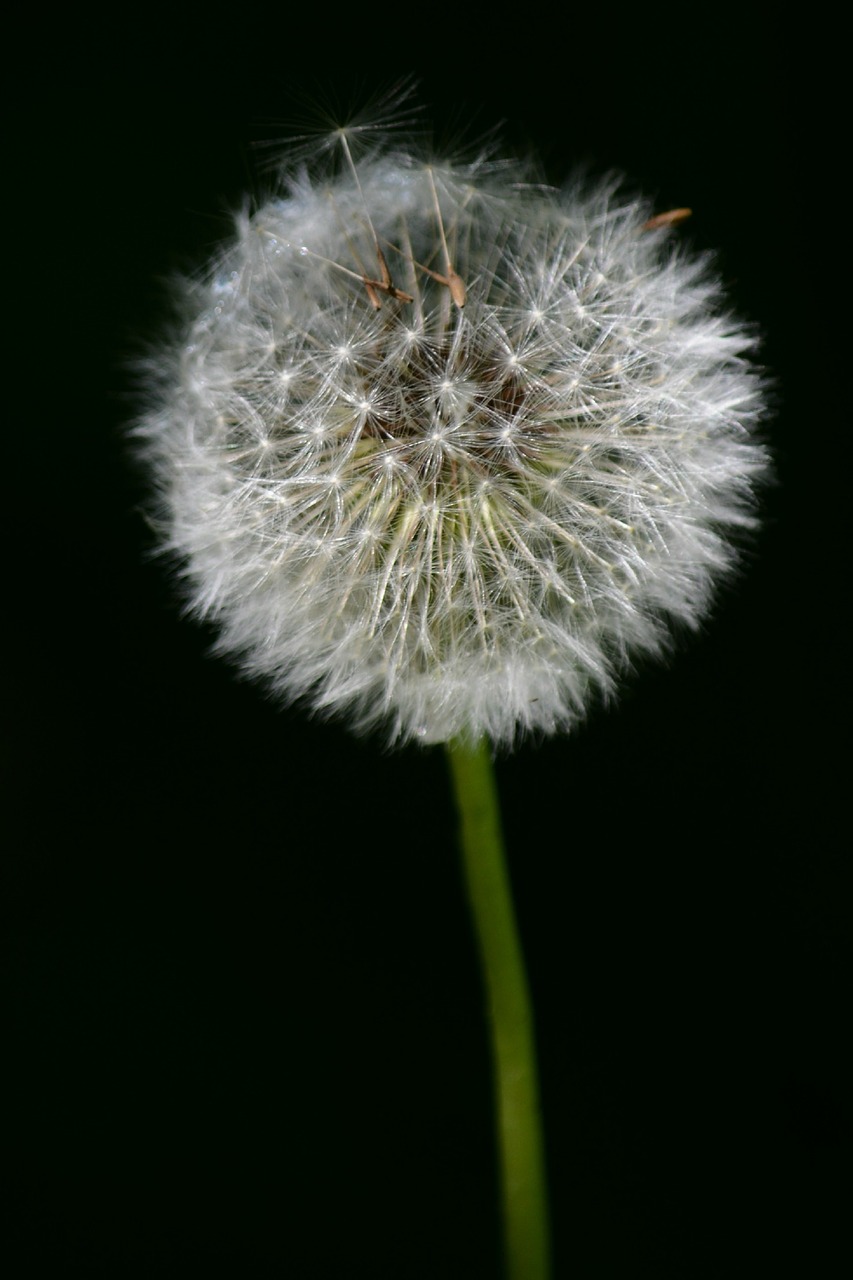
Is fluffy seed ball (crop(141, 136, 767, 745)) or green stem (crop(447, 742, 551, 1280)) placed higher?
fluffy seed ball (crop(141, 136, 767, 745))

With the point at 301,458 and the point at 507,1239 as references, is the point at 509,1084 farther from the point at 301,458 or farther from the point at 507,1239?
the point at 301,458

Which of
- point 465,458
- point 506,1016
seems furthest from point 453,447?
point 506,1016

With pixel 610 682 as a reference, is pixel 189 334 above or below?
above

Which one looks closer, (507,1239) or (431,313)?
(431,313)

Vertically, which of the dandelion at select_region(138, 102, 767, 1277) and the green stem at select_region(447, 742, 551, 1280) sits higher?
the dandelion at select_region(138, 102, 767, 1277)

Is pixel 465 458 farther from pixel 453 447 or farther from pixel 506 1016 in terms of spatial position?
pixel 506 1016

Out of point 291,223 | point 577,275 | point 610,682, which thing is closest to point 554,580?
point 610,682
